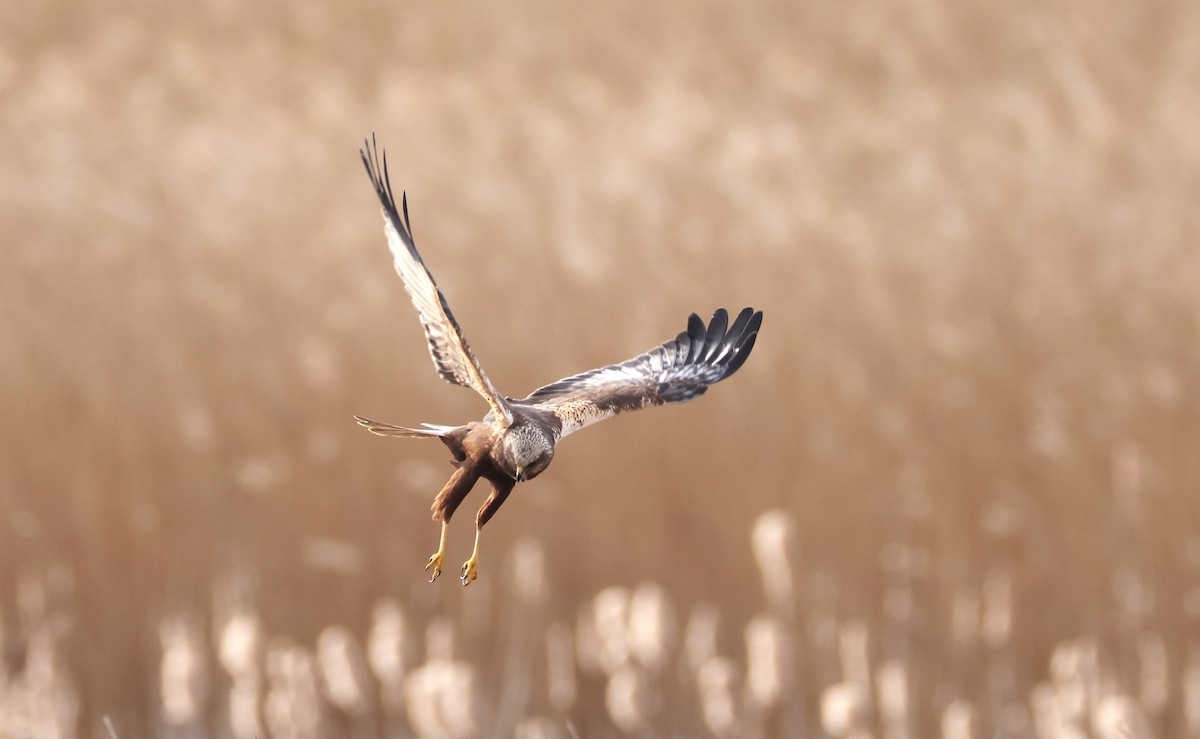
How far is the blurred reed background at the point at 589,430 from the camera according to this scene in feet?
13.4

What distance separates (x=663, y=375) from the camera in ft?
10.7

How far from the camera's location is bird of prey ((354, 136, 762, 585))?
210 centimetres

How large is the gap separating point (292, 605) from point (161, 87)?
207cm

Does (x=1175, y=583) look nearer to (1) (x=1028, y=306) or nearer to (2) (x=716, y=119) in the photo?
(1) (x=1028, y=306)

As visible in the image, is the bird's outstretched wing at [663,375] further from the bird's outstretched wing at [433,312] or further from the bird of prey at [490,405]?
the bird's outstretched wing at [433,312]

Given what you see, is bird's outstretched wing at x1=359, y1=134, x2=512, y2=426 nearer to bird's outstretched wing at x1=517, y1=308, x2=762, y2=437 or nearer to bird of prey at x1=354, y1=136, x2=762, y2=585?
bird of prey at x1=354, y1=136, x2=762, y2=585

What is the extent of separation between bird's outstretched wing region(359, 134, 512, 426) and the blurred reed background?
1562 mm

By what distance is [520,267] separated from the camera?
183 inches

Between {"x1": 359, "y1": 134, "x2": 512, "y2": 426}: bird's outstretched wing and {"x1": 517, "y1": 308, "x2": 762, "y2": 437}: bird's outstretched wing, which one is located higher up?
{"x1": 517, "y1": 308, "x2": 762, "y2": 437}: bird's outstretched wing

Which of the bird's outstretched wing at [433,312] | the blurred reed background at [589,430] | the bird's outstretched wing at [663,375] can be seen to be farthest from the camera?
the blurred reed background at [589,430]

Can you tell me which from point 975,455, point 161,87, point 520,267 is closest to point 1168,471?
point 975,455

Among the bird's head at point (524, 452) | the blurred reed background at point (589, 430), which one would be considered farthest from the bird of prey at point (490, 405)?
the blurred reed background at point (589, 430)

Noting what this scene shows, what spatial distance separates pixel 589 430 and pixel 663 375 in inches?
35.1

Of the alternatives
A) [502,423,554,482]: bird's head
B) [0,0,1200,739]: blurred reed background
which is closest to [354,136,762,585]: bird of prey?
[502,423,554,482]: bird's head
